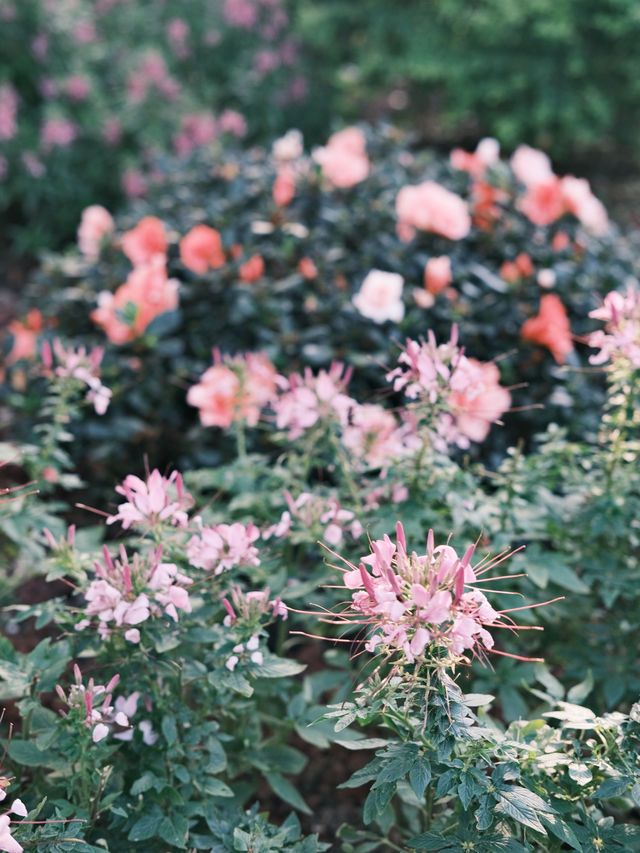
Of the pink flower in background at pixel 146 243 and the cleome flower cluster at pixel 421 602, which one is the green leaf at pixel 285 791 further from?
the pink flower in background at pixel 146 243

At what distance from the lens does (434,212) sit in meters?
2.89

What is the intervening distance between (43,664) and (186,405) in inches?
57.1

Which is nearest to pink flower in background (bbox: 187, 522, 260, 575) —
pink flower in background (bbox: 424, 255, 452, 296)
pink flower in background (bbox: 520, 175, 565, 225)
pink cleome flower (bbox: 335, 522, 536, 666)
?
pink cleome flower (bbox: 335, 522, 536, 666)

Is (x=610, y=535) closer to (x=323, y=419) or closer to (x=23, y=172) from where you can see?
(x=323, y=419)

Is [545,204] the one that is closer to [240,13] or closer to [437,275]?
[437,275]

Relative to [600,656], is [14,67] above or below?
above

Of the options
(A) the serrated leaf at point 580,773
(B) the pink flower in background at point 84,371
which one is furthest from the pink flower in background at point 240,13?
(A) the serrated leaf at point 580,773

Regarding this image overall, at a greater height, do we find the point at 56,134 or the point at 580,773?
the point at 580,773

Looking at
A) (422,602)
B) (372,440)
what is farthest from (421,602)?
(372,440)

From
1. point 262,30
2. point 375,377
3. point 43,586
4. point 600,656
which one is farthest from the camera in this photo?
point 262,30

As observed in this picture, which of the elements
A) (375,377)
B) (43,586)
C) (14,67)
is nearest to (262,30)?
(14,67)

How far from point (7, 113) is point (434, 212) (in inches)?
104

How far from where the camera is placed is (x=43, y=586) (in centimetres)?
243

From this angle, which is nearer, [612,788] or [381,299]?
[612,788]
